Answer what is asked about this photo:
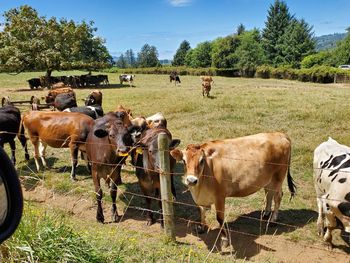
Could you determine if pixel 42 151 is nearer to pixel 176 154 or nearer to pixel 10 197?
pixel 176 154

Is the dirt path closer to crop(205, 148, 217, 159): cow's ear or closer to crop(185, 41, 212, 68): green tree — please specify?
crop(205, 148, 217, 159): cow's ear

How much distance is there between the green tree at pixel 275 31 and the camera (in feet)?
213

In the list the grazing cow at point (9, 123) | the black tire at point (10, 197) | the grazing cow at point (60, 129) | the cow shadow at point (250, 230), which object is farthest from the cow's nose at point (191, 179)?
the grazing cow at point (9, 123)

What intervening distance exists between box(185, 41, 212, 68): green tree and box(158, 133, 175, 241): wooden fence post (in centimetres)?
9065

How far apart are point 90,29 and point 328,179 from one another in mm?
30920

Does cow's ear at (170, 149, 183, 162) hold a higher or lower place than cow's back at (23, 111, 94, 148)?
higher

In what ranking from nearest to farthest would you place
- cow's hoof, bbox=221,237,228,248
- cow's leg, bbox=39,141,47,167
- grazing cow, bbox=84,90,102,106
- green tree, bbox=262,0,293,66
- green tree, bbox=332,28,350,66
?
cow's hoof, bbox=221,237,228,248 < cow's leg, bbox=39,141,47,167 < grazing cow, bbox=84,90,102,106 < green tree, bbox=332,28,350,66 < green tree, bbox=262,0,293,66

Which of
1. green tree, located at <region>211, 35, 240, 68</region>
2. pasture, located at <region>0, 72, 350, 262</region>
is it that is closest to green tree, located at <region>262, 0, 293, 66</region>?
green tree, located at <region>211, 35, 240, 68</region>

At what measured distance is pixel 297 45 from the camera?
61.9m

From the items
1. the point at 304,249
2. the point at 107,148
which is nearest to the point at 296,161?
the point at 304,249

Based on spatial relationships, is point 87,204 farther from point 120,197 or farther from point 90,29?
point 90,29

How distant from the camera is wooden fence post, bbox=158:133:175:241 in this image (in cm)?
435

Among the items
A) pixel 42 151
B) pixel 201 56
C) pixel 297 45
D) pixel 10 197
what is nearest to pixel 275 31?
pixel 297 45

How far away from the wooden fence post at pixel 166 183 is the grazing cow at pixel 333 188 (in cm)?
197
